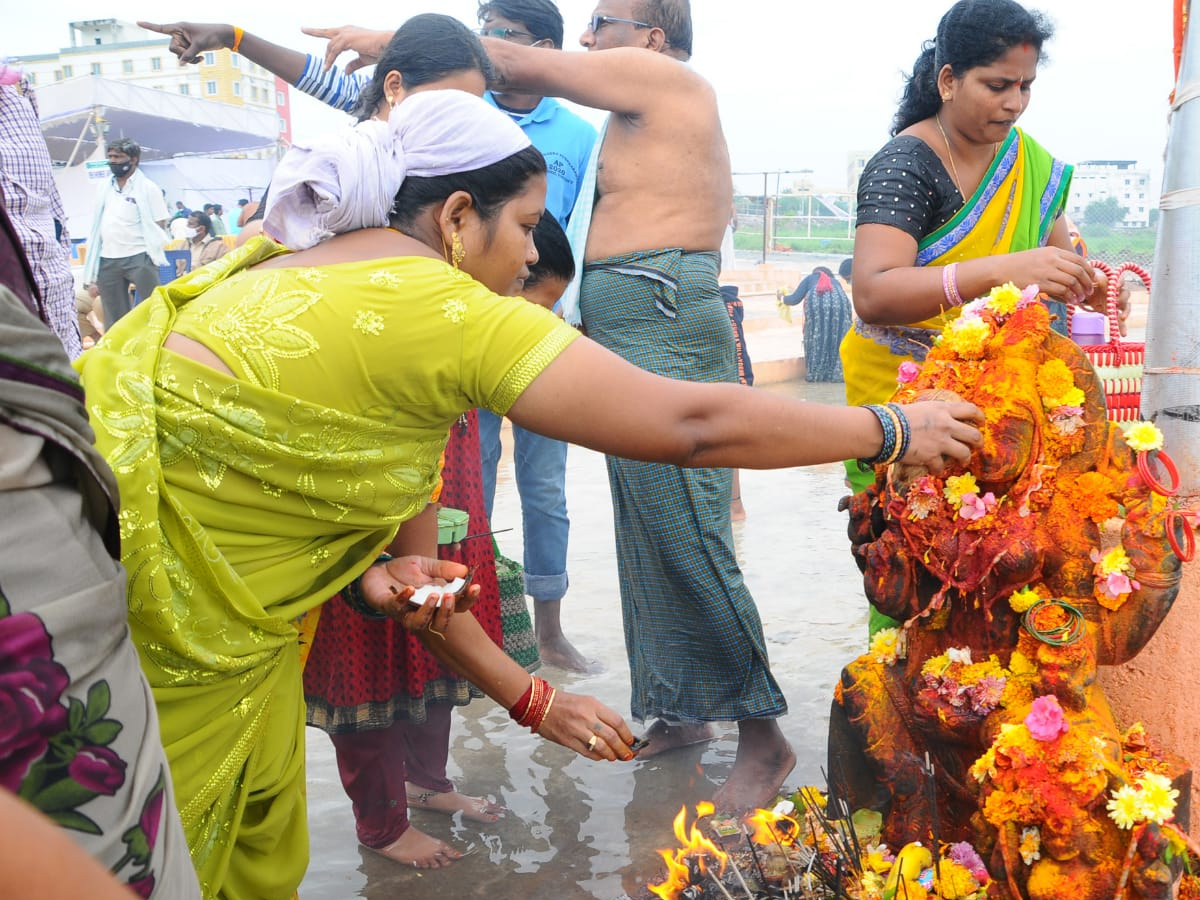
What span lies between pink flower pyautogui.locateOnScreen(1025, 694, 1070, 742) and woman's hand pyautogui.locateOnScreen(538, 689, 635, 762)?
0.80 metres

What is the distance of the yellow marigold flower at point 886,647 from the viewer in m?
2.65

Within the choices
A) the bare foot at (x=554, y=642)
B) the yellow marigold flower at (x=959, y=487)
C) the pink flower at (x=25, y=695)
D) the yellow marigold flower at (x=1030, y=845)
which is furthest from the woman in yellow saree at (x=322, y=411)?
the bare foot at (x=554, y=642)

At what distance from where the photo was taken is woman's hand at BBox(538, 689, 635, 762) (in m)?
2.27

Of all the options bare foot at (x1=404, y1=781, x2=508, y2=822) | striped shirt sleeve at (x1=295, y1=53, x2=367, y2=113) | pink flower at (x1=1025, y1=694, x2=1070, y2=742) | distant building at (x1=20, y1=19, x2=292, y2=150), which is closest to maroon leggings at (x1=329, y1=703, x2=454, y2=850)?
bare foot at (x1=404, y1=781, x2=508, y2=822)

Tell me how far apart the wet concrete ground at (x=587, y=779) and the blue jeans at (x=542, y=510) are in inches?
14.5

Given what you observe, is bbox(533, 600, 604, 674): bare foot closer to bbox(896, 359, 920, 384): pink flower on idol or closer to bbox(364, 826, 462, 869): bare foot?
bbox(364, 826, 462, 869): bare foot

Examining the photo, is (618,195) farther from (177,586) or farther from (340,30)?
(177,586)

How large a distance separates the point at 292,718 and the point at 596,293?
1.93 metres

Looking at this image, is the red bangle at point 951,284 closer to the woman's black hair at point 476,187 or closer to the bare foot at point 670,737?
the woman's black hair at point 476,187

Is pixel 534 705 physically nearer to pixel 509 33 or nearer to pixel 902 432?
pixel 902 432

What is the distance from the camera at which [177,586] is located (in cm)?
183

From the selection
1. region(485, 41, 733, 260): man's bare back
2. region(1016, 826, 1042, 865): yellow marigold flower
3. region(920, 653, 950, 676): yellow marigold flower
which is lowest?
region(1016, 826, 1042, 865): yellow marigold flower

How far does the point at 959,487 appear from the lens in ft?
7.84

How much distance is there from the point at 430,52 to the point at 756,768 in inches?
96.7
